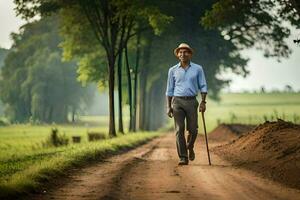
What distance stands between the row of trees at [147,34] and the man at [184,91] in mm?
9401

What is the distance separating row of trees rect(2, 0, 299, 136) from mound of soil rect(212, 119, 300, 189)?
21.1 feet

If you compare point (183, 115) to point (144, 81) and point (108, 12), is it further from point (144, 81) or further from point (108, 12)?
point (144, 81)

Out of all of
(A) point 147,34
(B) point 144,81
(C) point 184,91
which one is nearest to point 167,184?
(C) point 184,91

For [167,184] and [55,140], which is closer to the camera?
[167,184]

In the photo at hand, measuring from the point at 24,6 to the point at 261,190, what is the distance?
79.7ft

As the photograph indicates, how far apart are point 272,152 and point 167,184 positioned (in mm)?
5516

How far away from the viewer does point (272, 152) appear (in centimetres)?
1434

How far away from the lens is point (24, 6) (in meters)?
31.0

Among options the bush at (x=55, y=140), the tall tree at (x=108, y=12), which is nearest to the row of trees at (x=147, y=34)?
the tall tree at (x=108, y=12)

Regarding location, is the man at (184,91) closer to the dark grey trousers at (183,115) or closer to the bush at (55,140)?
the dark grey trousers at (183,115)

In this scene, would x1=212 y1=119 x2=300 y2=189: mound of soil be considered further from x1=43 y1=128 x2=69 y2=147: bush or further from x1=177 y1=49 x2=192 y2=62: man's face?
x1=43 y1=128 x2=69 y2=147: bush

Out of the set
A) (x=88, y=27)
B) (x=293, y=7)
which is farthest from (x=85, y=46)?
(x=293, y=7)

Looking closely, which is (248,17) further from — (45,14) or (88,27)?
(45,14)

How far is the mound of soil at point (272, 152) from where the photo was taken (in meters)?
11.4
